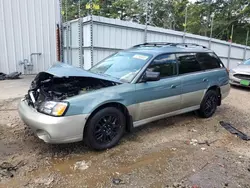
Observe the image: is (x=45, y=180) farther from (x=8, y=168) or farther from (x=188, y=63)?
(x=188, y=63)

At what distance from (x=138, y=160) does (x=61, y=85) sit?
1.73 meters

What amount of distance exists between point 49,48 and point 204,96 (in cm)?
744

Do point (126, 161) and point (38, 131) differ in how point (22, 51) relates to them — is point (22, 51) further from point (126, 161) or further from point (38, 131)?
point (126, 161)

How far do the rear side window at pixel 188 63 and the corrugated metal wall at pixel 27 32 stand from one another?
709 centimetres

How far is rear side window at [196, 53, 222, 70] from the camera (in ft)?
15.6

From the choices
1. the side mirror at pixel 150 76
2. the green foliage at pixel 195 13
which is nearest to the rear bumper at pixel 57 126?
the side mirror at pixel 150 76

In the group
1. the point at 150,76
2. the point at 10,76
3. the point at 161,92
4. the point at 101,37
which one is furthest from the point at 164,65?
the point at 10,76

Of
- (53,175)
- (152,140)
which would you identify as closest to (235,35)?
(152,140)

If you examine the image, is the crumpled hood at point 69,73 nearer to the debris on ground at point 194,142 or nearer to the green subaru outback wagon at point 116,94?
the green subaru outback wagon at point 116,94

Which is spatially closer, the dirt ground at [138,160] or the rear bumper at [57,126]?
the dirt ground at [138,160]

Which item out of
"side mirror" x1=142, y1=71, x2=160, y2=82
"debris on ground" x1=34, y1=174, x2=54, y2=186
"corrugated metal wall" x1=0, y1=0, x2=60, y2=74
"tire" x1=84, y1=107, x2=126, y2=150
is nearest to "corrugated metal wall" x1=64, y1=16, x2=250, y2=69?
"corrugated metal wall" x1=0, y1=0, x2=60, y2=74

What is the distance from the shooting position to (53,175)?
8.66 feet

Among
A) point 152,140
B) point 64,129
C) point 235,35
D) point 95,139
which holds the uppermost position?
point 235,35

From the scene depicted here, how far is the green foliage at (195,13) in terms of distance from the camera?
22891mm
